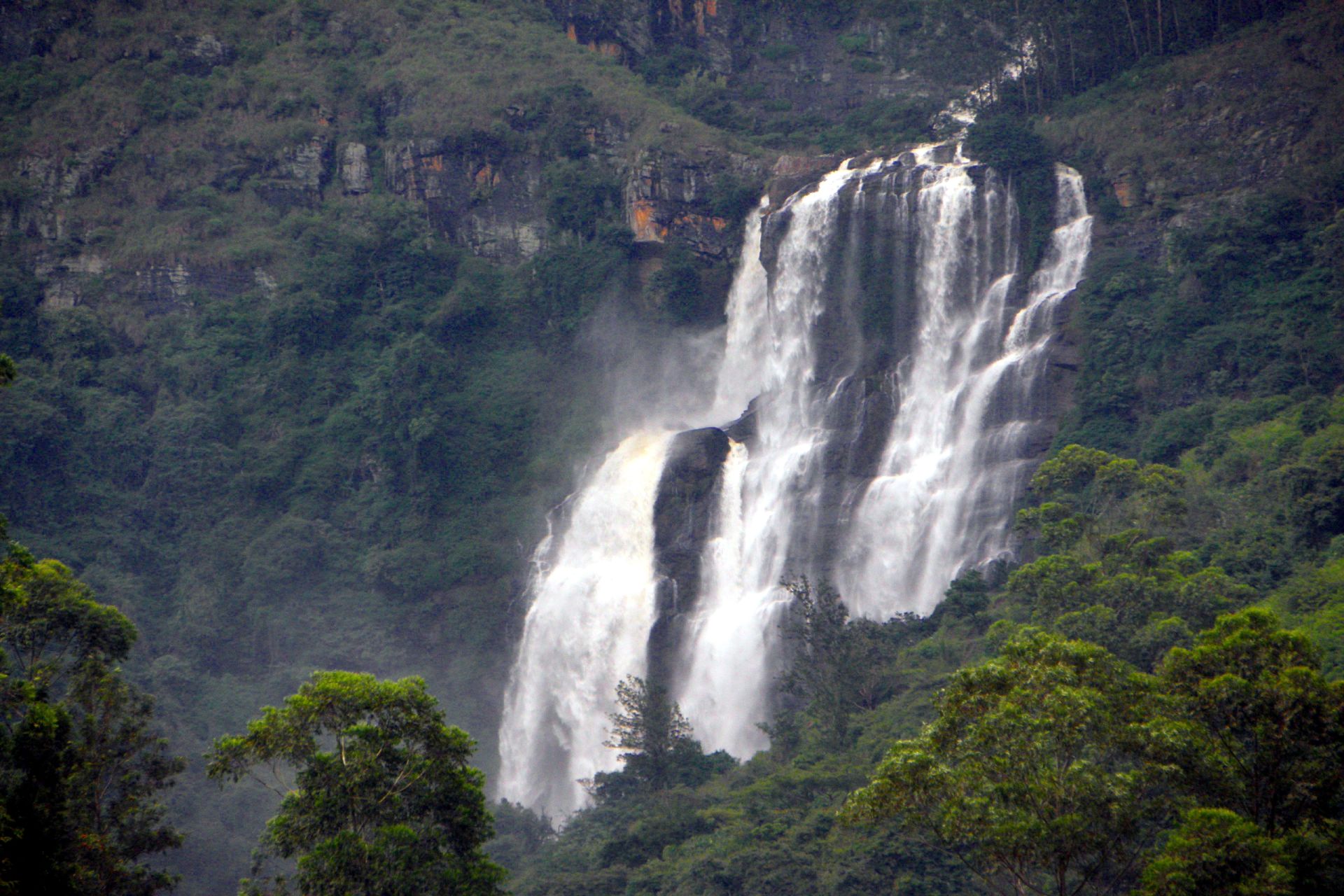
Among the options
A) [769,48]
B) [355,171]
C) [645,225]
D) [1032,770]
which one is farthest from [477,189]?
A: [1032,770]

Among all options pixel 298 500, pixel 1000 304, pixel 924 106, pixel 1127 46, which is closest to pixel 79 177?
pixel 298 500

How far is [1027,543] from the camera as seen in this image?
32156mm

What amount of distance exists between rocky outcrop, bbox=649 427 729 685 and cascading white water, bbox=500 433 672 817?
0.44 m

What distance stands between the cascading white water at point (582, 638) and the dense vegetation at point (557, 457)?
59.9 inches

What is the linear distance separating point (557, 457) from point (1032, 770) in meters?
35.7

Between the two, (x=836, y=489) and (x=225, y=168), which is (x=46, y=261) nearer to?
(x=225, y=168)

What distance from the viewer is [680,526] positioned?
41.9 meters

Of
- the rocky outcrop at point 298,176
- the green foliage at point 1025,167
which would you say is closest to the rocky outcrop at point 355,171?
the rocky outcrop at point 298,176

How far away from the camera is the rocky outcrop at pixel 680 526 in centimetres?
4044

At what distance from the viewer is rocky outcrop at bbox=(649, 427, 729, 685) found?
4044 cm

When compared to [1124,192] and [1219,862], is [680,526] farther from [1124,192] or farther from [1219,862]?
[1219,862]

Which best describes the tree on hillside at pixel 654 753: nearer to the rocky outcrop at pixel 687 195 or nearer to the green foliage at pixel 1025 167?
the green foliage at pixel 1025 167

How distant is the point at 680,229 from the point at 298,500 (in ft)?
63.8

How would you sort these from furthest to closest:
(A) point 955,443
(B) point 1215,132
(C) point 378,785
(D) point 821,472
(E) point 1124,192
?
1. (E) point 1124,192
2. (D) point 821,472
3. (B) point 1215,132
4. (A) point 955,443
5. (C) point 378,785
